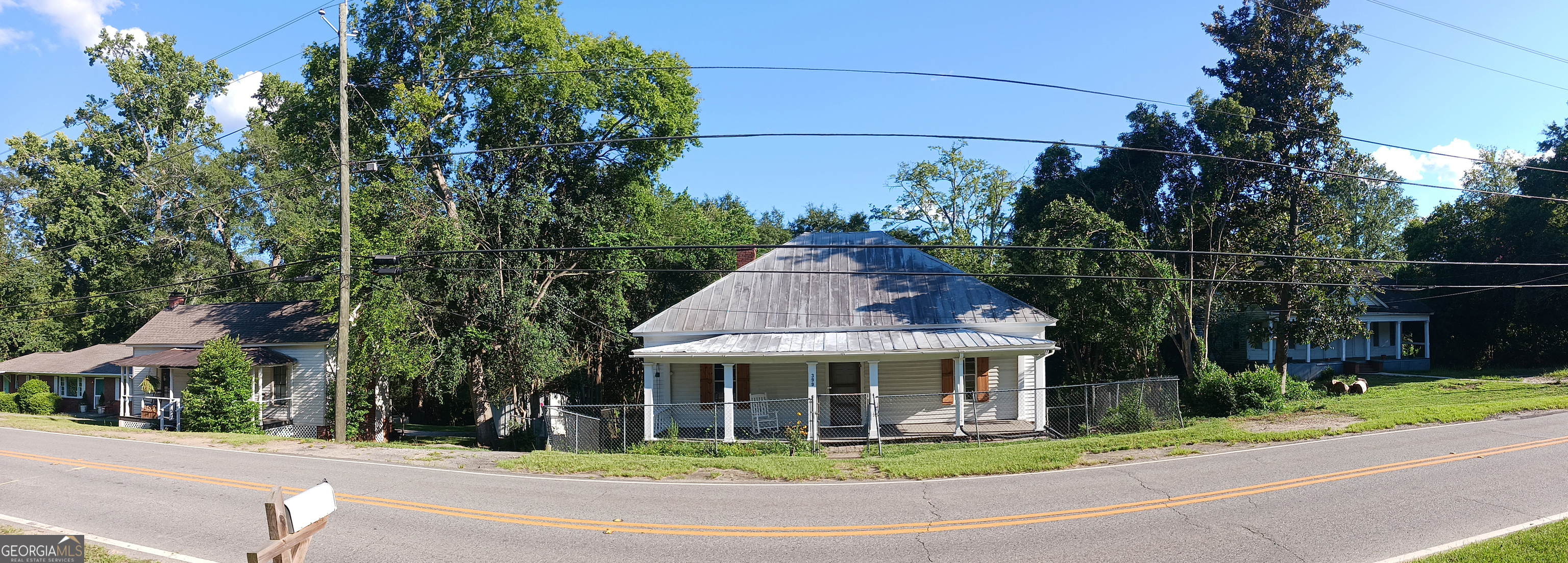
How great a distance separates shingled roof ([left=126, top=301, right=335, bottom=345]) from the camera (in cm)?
2666

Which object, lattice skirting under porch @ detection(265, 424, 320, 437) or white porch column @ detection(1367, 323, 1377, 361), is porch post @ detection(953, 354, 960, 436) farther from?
white porch column @ detection(1367, 323, 1377, 361)

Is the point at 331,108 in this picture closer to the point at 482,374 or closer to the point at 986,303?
the point at 482,374

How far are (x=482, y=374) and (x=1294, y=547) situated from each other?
22774 millimetres

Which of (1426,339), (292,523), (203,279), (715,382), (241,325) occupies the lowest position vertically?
(1426,339)

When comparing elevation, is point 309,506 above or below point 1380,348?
above

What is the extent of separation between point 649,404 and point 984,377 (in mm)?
10209

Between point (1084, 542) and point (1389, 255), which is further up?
point (1389, 255)

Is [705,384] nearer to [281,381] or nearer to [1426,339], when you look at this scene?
[281,381]

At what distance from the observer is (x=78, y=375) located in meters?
33.2

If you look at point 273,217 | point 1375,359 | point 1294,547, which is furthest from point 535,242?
point 1375,359

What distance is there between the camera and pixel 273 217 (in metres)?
38.7

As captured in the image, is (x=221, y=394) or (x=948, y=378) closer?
(x=948, y=378)

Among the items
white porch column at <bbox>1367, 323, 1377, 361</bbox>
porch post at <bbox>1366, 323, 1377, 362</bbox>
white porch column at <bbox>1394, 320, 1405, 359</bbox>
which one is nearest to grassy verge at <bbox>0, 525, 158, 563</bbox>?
porch post at <bbox>1366, 323, 1377, 362</bbox>

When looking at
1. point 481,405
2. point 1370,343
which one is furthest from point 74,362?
point 1370,343
